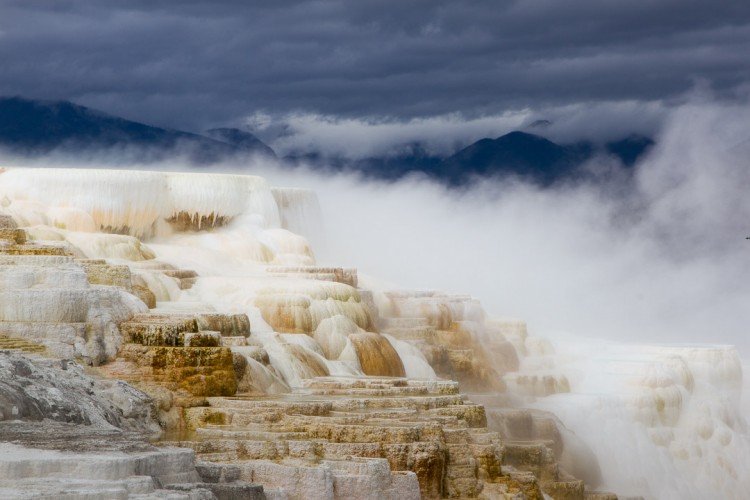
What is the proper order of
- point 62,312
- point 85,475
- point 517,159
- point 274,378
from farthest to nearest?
point 517,159 < point 274,378 < point 62,312 < point 85,475

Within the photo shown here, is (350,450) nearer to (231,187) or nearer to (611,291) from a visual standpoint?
(231,187)

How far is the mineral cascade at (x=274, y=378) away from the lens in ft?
56.6

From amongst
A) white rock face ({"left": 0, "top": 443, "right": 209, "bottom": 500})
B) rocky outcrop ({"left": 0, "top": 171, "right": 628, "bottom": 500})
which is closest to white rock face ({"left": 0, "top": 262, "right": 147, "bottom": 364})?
rocky outcrop ({"left": 0, "top": 171, "right": 628, "bottom": 500})

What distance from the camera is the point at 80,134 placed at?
356 ft

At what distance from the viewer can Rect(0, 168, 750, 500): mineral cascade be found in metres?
17.3

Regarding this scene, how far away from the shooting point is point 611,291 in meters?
61.9

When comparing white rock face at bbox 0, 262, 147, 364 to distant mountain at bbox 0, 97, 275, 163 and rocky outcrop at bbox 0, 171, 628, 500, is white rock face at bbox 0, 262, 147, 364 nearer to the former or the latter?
rocky outcrop at bbox 0, 171, 628, 500

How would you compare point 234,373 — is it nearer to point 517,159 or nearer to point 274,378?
point 274,378

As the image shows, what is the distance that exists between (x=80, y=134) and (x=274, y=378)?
88.5 metres

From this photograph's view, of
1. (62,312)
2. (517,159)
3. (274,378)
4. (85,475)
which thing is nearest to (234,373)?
(274,378)

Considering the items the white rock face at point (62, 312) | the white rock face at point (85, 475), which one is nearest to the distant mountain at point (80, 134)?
the white rock face at point (62, 312)

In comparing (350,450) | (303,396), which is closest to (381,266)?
(303,396)

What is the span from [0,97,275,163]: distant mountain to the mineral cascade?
65.7 m

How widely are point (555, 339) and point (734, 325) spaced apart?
24022 mm
